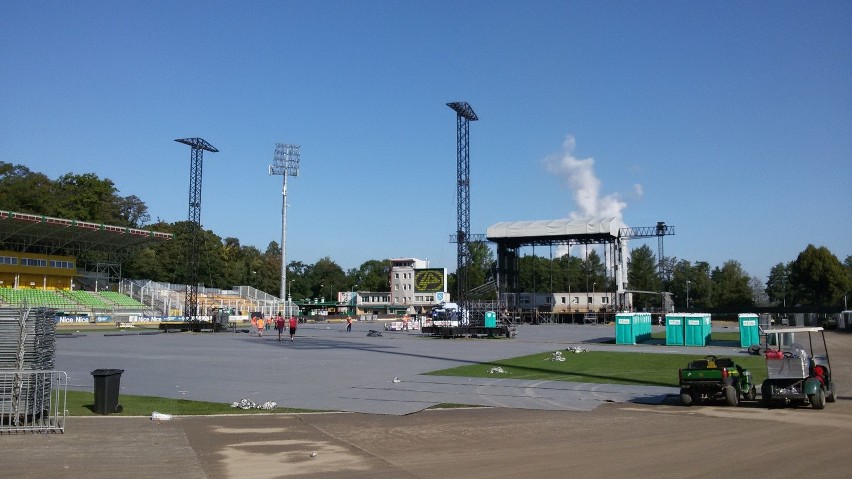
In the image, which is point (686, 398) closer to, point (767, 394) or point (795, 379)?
point (767, 394)

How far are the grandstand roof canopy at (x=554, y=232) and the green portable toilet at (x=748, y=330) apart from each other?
151ft

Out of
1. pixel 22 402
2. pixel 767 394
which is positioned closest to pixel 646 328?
pixel 767 394

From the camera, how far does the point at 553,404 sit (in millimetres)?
17344

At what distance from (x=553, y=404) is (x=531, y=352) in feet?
67.3

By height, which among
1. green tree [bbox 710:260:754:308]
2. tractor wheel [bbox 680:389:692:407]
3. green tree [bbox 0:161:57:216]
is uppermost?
green tree [bbox 0:161:57:216]

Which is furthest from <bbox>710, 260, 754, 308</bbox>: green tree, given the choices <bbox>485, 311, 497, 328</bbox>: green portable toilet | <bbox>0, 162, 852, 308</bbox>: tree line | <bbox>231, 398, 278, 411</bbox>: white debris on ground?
<bbox>231, 398, 278, 411</bbox>: white debris on ground

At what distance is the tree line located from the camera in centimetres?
10662

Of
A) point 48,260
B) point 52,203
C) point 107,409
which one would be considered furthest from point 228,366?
point 52,203

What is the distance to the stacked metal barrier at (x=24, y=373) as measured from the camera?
43.0 ft

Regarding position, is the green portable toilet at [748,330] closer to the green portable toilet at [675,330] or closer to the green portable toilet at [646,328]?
the green portable toilet at [675,330]

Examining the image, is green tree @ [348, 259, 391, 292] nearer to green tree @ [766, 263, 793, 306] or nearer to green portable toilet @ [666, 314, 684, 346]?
green tree @ [766, 263, 793, 306]

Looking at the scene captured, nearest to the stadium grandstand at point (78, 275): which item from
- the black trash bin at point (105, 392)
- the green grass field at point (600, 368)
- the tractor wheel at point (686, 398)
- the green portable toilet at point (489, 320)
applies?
the green portable toilet at point (489, 320)

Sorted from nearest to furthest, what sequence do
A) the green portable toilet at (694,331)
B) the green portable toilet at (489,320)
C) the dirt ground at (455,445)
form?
the dirt ground at (455,445)
the green portable toilet at (694,331)
the green portable toilet at (489,320)

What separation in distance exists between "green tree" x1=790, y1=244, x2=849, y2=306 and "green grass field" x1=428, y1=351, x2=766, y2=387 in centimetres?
8566
